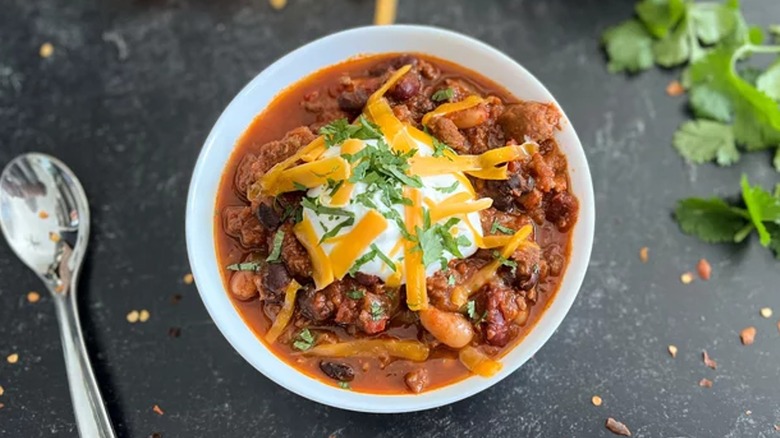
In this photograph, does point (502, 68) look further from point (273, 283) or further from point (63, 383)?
point (63, 383)

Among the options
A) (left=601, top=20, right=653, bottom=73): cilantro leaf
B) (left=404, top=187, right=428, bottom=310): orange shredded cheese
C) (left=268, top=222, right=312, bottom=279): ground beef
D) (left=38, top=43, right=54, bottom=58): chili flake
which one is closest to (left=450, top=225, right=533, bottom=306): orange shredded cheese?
(left=404, top=187, right=428, bottom=310): orange shredded cheese

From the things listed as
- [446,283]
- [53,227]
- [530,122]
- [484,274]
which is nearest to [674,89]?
[530,122]

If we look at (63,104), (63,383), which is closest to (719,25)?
(63,104)

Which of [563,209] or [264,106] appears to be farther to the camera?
[264,106]

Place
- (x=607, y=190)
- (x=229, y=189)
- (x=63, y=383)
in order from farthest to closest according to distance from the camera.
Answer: (x=607, y=190)
(x=63, y=383)
(x=229, y=189)

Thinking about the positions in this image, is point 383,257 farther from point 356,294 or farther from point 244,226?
point 244,226

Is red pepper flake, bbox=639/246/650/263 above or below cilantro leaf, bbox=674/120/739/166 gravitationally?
below

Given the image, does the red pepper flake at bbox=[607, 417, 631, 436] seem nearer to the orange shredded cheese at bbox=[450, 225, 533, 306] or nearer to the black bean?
the orange shredded cheese at bbox=[450, 225, 533, 306]
